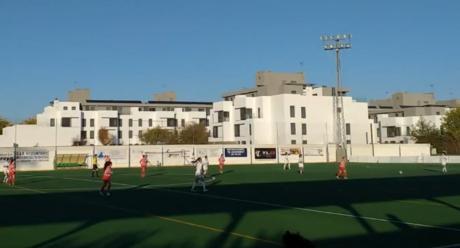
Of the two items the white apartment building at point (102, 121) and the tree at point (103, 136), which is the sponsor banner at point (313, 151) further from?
the tree at point (103, 136)

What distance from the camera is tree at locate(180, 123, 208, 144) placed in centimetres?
10775

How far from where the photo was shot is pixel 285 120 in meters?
102

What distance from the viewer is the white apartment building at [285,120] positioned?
103 m

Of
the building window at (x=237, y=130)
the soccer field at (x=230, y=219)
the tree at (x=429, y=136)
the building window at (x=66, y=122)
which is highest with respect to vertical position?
the building window at (x=66, y=122)

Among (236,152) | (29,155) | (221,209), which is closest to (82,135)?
(236,152)

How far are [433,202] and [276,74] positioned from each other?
103342 mm

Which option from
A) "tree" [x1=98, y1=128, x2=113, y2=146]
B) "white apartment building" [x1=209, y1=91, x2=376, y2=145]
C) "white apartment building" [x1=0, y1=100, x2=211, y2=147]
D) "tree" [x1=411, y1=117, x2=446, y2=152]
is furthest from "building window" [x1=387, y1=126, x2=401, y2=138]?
"tree" [x1=98, y1=128, x2=113, y2=146]

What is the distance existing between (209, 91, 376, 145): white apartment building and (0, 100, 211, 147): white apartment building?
67.7 feet

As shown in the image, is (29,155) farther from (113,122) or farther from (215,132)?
(113,122)

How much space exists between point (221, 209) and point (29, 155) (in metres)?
53.4

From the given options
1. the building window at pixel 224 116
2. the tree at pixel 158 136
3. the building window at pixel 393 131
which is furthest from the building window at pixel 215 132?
the building window at pixel 393 131

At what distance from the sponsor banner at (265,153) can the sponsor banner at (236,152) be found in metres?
1.91

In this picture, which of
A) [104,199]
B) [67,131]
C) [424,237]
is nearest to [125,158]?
[67,131]

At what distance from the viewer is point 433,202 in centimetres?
2153
